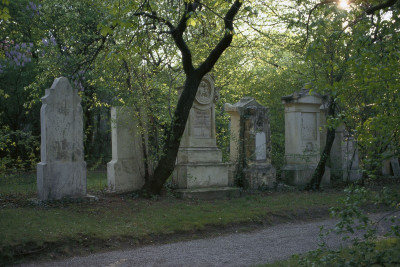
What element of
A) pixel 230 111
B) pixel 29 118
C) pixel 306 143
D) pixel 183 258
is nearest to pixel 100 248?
pixel 183 258

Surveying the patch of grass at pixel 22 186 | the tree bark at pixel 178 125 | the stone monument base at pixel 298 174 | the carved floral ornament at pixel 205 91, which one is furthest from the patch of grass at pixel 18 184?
the stone monument base at pixel 298 174

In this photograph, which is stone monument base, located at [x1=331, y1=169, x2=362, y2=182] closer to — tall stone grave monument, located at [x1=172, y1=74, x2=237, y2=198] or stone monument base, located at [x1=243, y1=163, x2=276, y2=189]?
stone monument base, located at [x1=243, y1=163, x2=276, y2=189]

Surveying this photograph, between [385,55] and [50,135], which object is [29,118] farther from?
[385,55]

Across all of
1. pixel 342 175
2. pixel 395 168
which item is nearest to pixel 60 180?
pixel 342 175

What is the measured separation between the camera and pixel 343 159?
1557 cm

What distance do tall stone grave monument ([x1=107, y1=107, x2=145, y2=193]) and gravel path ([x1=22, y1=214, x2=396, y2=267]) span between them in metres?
4.38

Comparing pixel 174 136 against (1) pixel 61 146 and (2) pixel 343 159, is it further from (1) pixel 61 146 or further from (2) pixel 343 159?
(2) pixel 343 159

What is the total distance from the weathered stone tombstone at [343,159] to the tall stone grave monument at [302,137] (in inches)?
38.5

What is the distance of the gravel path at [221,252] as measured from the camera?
6078 millimetres

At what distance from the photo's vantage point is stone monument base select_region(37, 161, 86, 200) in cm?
920

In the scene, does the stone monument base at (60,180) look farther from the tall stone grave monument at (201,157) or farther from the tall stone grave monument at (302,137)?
the tall stone grave monument at (302,137)

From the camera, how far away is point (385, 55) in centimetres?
570

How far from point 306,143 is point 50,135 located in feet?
29.1

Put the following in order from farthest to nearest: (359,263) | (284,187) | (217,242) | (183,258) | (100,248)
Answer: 1. (284,187)
2. (217,242)
3. (100,248)
4. (183,258)
5. (359,263)
